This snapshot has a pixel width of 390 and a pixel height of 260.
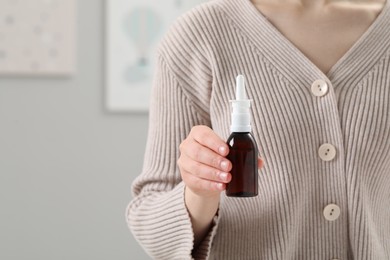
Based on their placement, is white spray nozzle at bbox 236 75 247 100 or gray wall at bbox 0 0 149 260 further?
gray wall at bbox 0 0 149 260

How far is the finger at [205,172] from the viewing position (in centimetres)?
74

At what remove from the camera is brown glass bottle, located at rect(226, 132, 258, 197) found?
2.51 feet

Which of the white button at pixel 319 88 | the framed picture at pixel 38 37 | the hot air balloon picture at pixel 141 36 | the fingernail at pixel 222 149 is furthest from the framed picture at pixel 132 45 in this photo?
the fingernail at pixel 222 149

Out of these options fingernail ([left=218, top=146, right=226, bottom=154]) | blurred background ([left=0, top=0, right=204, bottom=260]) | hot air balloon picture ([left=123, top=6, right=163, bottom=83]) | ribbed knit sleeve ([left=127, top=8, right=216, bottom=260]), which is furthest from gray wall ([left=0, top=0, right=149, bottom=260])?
→ fingernail ([left=218, top=146, right=226, bottom=154])

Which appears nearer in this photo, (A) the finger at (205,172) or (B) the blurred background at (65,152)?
(A) the finger at (205,172)

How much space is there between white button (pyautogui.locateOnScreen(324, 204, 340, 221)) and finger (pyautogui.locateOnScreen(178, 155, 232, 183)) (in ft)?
0.68

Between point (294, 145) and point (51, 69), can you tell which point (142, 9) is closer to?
point (51, 69)

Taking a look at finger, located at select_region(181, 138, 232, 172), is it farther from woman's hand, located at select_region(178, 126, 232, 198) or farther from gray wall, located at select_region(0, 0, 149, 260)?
gray wall, located at select_region(0, 0, 149, 260)

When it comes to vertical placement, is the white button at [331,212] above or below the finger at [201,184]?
below

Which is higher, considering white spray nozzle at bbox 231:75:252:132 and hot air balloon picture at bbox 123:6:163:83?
hot air balloon picture at bbox 123:6:163:83

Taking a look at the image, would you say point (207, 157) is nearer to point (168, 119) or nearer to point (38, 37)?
point (168, 119)

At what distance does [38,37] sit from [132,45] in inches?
13.2

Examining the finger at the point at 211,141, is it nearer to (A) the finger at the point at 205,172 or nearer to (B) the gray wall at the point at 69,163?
(A) the finger at the point at 205,172

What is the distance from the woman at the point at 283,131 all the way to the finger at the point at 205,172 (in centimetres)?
8
